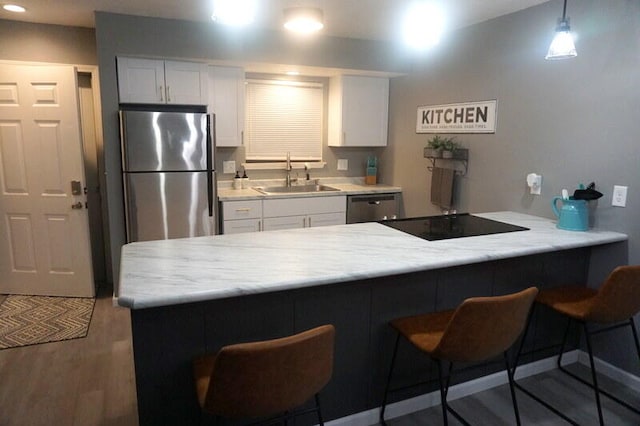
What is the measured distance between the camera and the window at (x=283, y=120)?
4.25m

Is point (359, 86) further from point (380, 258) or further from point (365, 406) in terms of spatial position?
point (365, 406)

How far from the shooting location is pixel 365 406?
212cm

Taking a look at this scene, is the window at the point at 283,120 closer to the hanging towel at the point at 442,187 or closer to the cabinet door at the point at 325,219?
the cabinet door at the point at 325,219

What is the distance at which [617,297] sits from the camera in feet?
6.49

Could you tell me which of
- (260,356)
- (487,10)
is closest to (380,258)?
(260,356)

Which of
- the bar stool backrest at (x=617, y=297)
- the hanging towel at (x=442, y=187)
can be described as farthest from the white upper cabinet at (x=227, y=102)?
the bar stool backrest at (x=617, y=297)

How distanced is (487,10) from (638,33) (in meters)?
0.98

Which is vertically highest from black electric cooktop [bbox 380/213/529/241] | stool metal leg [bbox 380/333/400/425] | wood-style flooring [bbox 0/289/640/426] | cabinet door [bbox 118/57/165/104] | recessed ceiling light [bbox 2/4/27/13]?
recessed ceiling light [bbox 2/4/27/13]

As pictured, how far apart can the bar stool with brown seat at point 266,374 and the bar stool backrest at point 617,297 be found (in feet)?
4.61

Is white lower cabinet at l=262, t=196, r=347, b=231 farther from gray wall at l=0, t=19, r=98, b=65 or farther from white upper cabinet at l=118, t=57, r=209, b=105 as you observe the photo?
gray wall at l=0, t=19, r=98, b=65

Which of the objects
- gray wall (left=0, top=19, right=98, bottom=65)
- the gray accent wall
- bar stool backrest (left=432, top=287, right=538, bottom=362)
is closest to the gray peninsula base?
bar stool backrest (left=432, top=287, right=538, bottom=362)

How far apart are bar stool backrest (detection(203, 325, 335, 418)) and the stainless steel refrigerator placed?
7.69ft

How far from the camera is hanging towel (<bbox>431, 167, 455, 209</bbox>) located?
3578mm

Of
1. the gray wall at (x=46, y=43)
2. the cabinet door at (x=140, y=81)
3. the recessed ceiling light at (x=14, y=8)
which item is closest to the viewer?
the recessed ceiling light at (x=14, y=8)
